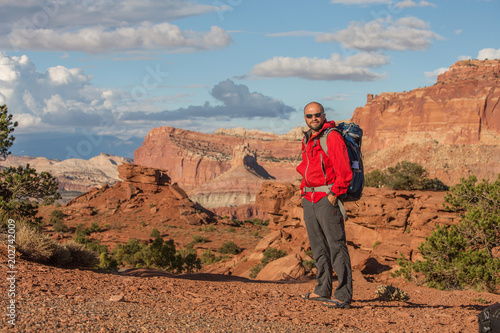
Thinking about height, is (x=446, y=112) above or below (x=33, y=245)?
above

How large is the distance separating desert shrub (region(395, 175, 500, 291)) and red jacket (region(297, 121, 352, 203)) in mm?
6520

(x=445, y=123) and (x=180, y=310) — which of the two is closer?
(x=180, y=310)

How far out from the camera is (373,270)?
1609 centimetres

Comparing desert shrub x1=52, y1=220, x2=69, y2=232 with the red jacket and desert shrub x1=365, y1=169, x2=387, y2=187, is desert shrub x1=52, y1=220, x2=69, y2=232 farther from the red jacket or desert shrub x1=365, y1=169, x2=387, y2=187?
the red jacket

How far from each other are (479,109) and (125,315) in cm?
8857

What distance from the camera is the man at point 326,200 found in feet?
18.5

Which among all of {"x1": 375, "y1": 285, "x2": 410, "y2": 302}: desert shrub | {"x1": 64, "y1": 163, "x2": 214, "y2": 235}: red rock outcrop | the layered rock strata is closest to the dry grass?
{"x1": 375, "y1": 285, "x2": 410, "y2": 302}: desert shrub

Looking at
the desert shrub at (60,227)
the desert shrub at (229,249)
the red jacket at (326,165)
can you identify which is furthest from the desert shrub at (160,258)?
the red jacket at (326,165)

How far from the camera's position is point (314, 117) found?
19.7ft

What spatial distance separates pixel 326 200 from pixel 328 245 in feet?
2.15

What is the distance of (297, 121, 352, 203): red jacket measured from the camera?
5598mm

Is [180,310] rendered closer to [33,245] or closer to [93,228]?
[33,245]

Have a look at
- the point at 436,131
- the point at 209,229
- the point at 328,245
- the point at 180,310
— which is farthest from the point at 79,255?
the point at 436,131

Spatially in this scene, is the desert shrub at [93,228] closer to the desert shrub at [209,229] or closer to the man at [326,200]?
the desert shrub at [209,229]
